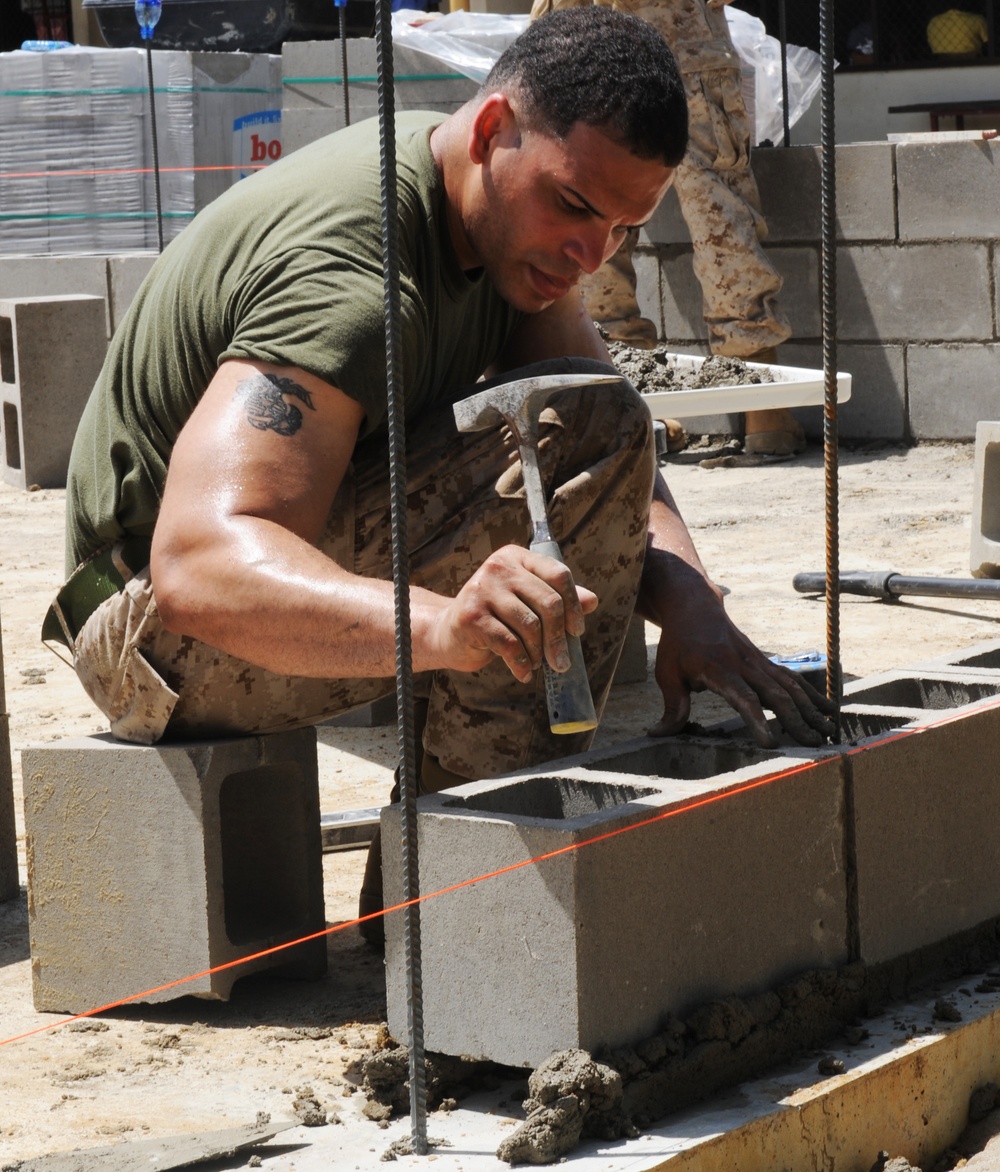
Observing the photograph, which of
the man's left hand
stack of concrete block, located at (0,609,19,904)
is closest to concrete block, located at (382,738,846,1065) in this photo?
the man's left hand

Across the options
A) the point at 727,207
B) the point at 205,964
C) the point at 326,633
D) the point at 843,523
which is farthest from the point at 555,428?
the point at 727,207

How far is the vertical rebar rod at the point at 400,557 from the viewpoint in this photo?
6.14 feet

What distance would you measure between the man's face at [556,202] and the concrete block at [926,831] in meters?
0.79

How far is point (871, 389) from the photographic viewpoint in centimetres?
780

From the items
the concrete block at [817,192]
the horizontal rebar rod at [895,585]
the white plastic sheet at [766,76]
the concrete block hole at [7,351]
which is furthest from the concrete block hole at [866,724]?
the white plastic sheet at [766,76]

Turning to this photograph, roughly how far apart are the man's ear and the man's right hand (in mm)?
735

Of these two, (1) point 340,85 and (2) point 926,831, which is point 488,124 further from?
(1) point 340,85

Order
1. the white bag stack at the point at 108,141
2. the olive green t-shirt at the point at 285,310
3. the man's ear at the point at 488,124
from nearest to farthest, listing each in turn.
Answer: the olive green t-shirt at the point at 285,310 → the man's ear at the point at 488,124 → the white bag stack at the point at 108,141

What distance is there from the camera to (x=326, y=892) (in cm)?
301

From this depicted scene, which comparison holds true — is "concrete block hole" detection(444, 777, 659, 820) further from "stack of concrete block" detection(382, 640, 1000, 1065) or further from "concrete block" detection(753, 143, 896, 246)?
"concrete block" detection(753, 143, 896, 246)

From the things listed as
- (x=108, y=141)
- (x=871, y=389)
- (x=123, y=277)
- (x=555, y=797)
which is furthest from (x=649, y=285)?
(x=555, y=797)

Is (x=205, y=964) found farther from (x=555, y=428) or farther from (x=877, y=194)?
(x=877, y=194)

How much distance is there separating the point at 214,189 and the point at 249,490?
7454mm

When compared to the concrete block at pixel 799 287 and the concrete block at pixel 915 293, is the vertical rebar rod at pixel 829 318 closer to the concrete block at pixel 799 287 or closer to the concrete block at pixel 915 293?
the concrete block at pixel 915 293
